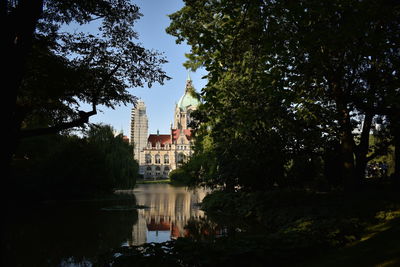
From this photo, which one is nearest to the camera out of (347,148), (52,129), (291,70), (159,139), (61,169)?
(52,129)

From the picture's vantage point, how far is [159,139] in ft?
415

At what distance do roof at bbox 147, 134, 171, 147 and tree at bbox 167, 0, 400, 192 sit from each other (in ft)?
348

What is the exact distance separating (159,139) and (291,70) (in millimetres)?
119617

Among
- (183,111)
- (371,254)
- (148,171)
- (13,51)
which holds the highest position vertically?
(183,111)

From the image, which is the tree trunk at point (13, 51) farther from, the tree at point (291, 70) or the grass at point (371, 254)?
the grass at point (371, 254)

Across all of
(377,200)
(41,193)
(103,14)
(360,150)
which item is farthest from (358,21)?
(41,193)

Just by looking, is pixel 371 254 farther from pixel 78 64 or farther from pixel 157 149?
pixel 157 149

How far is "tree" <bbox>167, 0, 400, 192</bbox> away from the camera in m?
7.45

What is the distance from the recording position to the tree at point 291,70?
293 inches

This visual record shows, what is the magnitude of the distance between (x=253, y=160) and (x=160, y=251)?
11057 millimetres

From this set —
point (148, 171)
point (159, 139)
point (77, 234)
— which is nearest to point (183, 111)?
point (159, 139)

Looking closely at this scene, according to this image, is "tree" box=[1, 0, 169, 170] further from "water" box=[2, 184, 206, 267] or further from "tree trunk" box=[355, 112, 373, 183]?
"tree trunk" box=[355, 112, 373, 183]

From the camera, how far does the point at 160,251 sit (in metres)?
6.56

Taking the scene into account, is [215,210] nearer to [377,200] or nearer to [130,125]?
[377,200]
